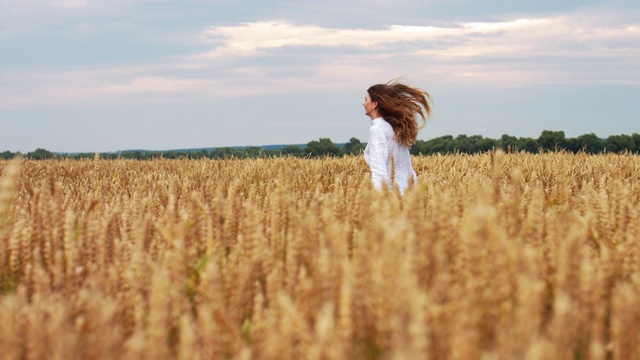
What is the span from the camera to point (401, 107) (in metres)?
6.83

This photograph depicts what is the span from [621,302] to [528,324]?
0.26 meters

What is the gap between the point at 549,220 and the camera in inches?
102

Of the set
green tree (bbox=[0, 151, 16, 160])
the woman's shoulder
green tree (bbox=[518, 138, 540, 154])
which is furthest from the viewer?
green tree (bbox=[518, 138, 540, 154])

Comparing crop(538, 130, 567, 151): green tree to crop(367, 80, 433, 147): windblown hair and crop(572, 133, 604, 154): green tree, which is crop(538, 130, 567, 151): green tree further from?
crop(367, 80, 433, 147): windblown hair

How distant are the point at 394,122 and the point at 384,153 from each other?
56cm

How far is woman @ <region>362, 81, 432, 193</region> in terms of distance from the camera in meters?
6.56

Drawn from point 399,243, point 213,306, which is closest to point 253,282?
point 213,306

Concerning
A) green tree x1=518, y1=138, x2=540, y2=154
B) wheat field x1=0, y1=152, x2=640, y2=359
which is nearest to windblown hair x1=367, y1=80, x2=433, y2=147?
wheat field x1=0, y1=152, x2=640, y2=359

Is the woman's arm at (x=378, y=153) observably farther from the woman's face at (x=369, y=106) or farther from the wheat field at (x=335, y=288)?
the wheat field at (x=335, y=288)

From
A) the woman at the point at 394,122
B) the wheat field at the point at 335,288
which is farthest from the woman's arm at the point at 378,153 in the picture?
the wheat field at the point at 335,288

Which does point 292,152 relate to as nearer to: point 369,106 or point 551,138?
point 369,106

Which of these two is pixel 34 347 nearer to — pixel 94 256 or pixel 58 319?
pixel 58 319

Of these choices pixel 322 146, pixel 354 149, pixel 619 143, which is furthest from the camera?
pixel 619 143

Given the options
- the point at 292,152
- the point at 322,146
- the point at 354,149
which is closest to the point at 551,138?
the point at 322,146
